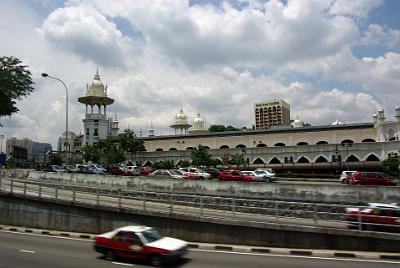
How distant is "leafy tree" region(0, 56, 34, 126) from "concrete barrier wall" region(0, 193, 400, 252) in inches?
1137

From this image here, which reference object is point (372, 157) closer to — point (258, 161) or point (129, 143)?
point (258, 161)

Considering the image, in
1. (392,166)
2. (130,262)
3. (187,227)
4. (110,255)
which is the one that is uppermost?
(392,166)

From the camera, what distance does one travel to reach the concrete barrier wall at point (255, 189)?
24916 millimetres

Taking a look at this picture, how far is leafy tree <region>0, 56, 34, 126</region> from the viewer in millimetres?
50031

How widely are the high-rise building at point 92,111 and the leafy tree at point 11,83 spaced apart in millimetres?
49366

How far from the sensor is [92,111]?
106 meters

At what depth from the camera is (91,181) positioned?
118 ft

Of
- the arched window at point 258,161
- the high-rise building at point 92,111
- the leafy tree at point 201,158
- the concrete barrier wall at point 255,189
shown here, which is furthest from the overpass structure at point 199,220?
the high-rise building at point 92,111

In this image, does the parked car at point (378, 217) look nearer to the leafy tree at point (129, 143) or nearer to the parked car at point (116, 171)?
the parked car at point (116, 171)

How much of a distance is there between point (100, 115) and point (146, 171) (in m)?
59.6

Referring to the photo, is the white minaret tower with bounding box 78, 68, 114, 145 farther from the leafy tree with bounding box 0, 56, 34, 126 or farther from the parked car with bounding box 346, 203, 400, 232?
the parked car with bounding box 346, 203, 400, 232

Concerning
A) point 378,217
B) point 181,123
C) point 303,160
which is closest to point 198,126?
point 181,123

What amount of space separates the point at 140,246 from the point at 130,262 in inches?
34.2

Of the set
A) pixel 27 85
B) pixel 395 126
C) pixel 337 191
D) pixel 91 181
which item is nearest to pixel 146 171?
pixel 91 181
